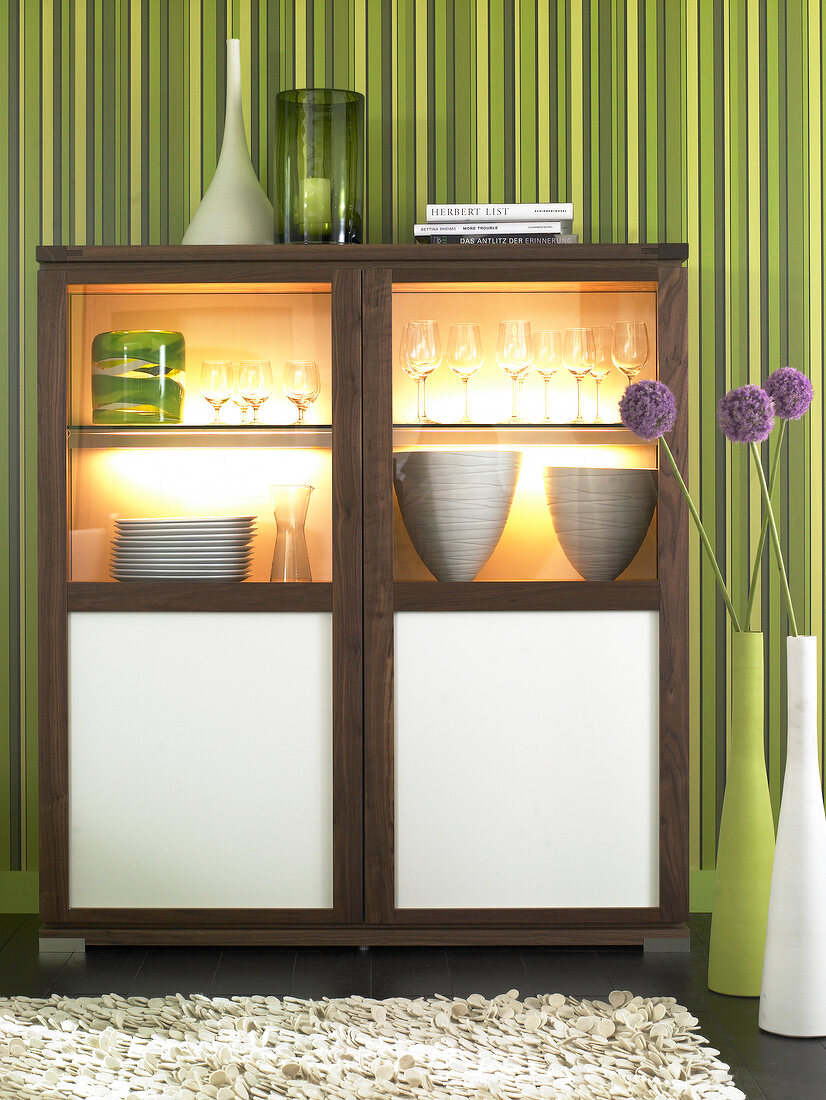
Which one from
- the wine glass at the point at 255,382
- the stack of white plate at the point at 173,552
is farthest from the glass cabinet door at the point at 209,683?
the wine glass at the point at 255,382

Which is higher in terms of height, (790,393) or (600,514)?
(790,393)

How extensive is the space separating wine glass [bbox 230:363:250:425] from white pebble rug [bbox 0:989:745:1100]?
1345 millimetres

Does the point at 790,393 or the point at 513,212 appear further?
the point at 513,212

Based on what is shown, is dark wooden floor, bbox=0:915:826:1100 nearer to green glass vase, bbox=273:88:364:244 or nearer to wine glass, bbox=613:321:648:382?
wine glass, bbox=613:321:648:382

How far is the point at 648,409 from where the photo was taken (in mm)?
2104

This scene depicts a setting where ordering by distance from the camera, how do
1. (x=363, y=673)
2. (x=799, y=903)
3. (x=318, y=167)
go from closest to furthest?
(x=799, y=903), (x=363, y=673), (x=318, y=167)

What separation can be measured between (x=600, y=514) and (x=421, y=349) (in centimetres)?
59

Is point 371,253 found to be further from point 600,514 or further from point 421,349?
point 600,514

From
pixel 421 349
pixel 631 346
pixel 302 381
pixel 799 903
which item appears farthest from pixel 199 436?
pixel 799 903

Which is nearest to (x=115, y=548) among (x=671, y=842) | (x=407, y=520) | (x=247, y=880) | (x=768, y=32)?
(x=407, y=520)

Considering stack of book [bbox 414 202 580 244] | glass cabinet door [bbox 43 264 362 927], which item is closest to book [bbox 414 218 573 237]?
stack of book [bbox 414 202 580 244]

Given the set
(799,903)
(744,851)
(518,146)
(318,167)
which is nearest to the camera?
(799,903)

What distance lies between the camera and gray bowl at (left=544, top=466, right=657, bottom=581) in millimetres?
2484

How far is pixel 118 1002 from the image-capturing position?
2.16 meters
